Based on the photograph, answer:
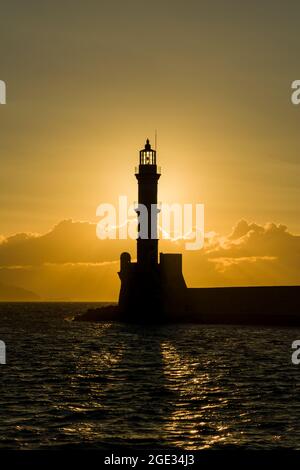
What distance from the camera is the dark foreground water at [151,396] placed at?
19188mm

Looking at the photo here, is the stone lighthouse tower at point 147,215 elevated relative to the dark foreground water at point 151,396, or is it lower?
elevated

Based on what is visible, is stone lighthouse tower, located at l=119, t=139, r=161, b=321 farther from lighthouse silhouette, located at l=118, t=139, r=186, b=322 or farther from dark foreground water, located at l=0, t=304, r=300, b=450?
dark foreground water, located at l=0, t=304, r=300, b=450

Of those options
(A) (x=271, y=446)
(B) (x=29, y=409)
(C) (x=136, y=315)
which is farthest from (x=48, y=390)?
(C) (x=136, y=315)

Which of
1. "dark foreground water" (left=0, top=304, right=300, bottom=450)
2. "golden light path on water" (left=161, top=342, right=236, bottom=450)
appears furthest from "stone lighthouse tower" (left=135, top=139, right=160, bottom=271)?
"golden light path on water" (left=161, top=342, right=236, bottom=450)

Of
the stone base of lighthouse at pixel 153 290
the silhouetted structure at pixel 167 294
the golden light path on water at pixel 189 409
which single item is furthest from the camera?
the stone base of lighthouse at pixel 153 290

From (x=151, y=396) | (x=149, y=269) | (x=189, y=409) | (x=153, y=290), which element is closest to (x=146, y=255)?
(x=149, y=269)

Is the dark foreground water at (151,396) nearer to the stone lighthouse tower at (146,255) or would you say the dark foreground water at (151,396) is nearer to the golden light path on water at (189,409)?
the golden light path on water at (189,409)

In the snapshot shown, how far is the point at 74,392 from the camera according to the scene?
26.9m

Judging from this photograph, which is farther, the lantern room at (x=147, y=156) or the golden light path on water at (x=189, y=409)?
the lantern room at (x=147, y=156)

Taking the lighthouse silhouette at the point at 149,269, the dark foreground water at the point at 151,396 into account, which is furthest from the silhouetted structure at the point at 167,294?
the dark foreground water at the point at 151,396

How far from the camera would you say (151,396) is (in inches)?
Result: 1009

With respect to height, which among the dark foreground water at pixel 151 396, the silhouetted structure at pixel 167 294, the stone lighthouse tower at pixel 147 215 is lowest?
the dark foreground water at pixel 151 396
